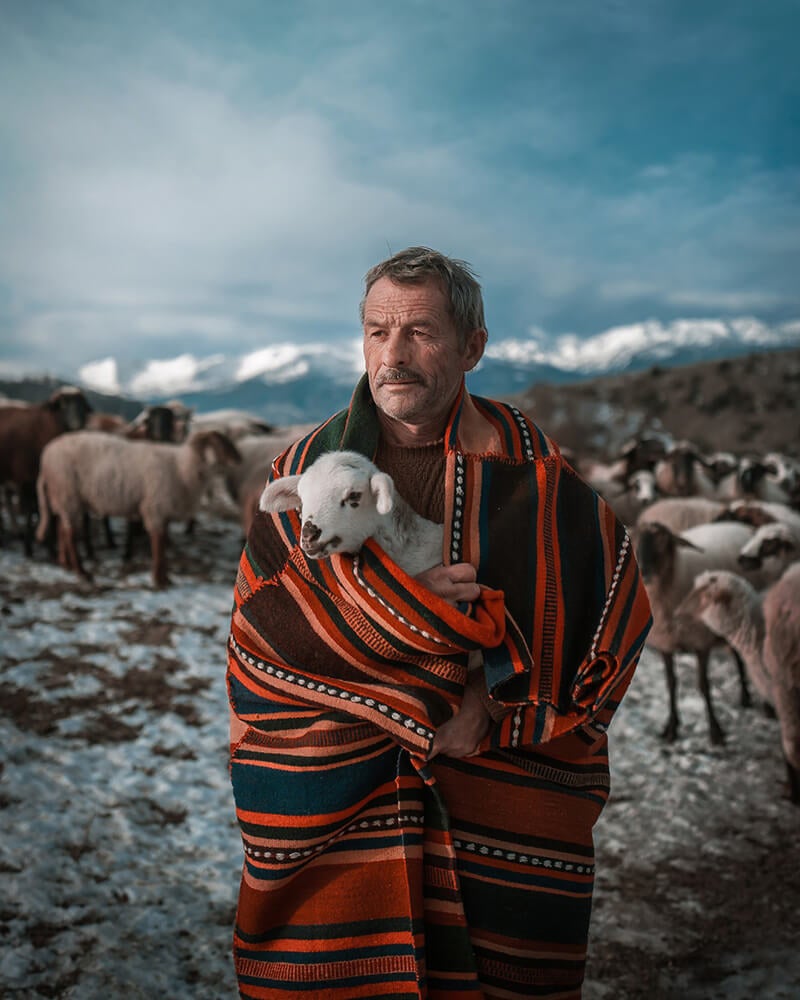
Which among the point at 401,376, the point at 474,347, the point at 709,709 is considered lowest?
the point at 709,709

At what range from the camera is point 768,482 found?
10.9 metres

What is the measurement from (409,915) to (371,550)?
986 mm

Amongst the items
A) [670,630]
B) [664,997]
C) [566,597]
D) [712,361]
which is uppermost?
[712,361]

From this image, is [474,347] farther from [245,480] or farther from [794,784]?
[245,480]

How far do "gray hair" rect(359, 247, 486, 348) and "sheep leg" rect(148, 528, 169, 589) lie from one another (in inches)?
280

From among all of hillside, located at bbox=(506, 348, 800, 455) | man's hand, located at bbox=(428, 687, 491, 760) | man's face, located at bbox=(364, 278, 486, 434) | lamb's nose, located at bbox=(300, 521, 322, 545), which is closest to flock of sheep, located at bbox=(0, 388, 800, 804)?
lamb's nose, located at bbox=(300, 521, 322, 545)

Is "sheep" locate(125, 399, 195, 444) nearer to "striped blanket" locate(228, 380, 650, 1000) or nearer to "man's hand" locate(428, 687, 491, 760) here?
"striped blanket" locate(228, 380, 650, 1000)

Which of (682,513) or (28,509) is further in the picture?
(28,509)

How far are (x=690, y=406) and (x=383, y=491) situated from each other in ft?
102

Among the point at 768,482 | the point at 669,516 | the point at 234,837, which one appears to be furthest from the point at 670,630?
the point at 768,482

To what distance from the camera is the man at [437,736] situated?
176 cm

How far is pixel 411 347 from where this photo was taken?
1.84 m

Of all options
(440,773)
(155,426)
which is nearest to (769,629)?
(440,773)

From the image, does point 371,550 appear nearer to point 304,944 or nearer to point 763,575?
point 304,944
